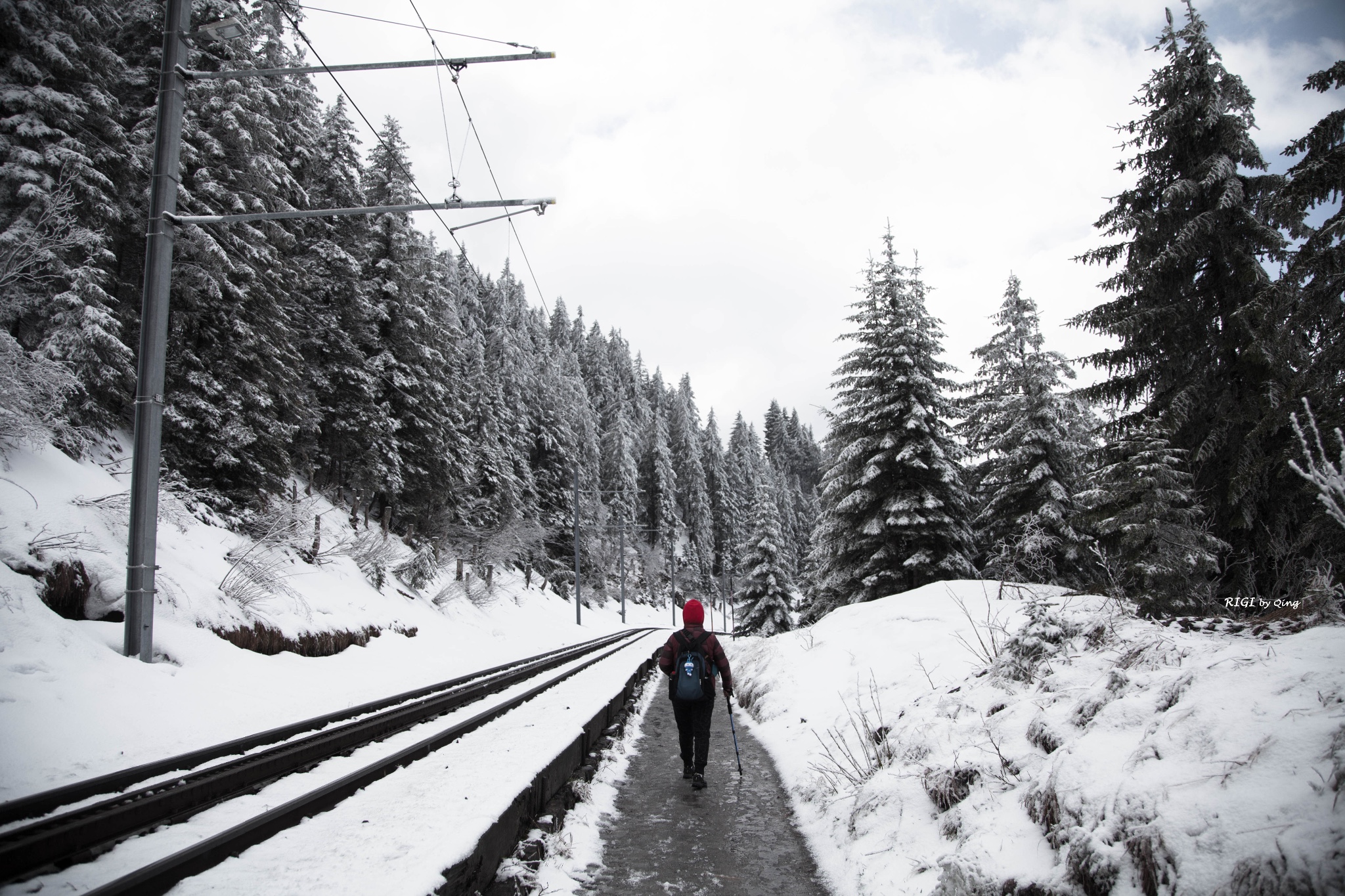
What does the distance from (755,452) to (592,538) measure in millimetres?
43097

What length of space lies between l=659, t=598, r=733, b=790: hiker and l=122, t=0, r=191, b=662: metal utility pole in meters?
6.59

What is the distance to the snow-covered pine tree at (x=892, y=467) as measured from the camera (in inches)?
667

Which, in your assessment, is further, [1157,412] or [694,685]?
[1157,412]

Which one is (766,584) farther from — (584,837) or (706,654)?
(584,837)

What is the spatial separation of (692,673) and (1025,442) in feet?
50.3

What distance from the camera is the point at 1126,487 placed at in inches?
377

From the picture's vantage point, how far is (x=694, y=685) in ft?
21.0

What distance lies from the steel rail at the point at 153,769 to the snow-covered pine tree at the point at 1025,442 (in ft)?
48.2

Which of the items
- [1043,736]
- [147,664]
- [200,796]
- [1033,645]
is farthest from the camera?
[147,664]

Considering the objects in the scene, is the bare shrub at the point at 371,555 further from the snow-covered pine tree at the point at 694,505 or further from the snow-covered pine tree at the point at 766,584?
the snow-covered pine tree at the point at 694,505

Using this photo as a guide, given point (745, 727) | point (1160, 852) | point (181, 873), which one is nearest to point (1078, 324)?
point (745, 727)

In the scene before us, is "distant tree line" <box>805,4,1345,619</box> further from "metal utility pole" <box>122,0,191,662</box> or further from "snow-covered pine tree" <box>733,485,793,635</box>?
"metal utility pole" <box>122,0,191,662</box>

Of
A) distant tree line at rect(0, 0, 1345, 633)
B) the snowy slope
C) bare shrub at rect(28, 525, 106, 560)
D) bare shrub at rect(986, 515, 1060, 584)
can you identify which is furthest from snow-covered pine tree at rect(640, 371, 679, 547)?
bare shrub at rect(28, 525, 106, 560)

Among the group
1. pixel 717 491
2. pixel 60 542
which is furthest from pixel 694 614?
pixel 717 491
